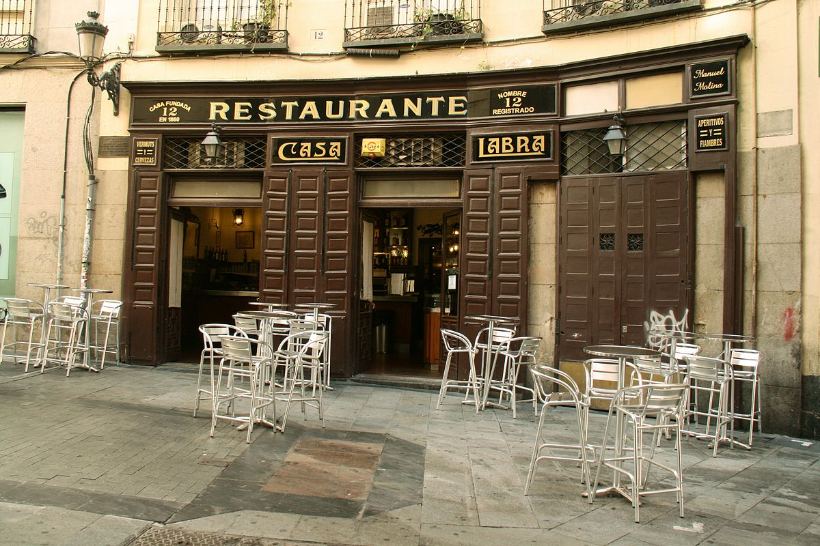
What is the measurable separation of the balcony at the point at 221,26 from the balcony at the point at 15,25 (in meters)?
2.44

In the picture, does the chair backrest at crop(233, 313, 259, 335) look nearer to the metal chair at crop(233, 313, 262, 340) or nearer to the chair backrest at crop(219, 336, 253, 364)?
the metal chair at crop(233, 313, 262, 340)

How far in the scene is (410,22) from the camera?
1038 centimetres

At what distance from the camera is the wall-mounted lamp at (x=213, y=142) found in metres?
10.2

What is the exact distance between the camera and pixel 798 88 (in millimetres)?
7906

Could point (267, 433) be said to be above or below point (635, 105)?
below

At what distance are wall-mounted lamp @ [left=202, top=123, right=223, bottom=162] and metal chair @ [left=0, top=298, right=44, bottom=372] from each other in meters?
3.48

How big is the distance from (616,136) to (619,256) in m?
1.67

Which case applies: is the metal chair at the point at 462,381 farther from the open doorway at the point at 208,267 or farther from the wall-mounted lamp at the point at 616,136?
the open doorway at the point at 208,267

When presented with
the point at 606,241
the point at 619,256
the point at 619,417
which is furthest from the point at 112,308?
the point at 619,417

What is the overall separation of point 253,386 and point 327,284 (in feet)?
13.4

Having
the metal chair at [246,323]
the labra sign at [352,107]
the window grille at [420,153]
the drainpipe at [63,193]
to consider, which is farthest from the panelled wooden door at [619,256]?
the drainpipe at [63,193]

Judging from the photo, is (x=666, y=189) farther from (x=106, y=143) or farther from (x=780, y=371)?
(x=106, y=143)

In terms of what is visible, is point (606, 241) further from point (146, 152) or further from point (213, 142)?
point (146, 152)

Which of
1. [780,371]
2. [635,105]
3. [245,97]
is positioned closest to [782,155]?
[635,105]
